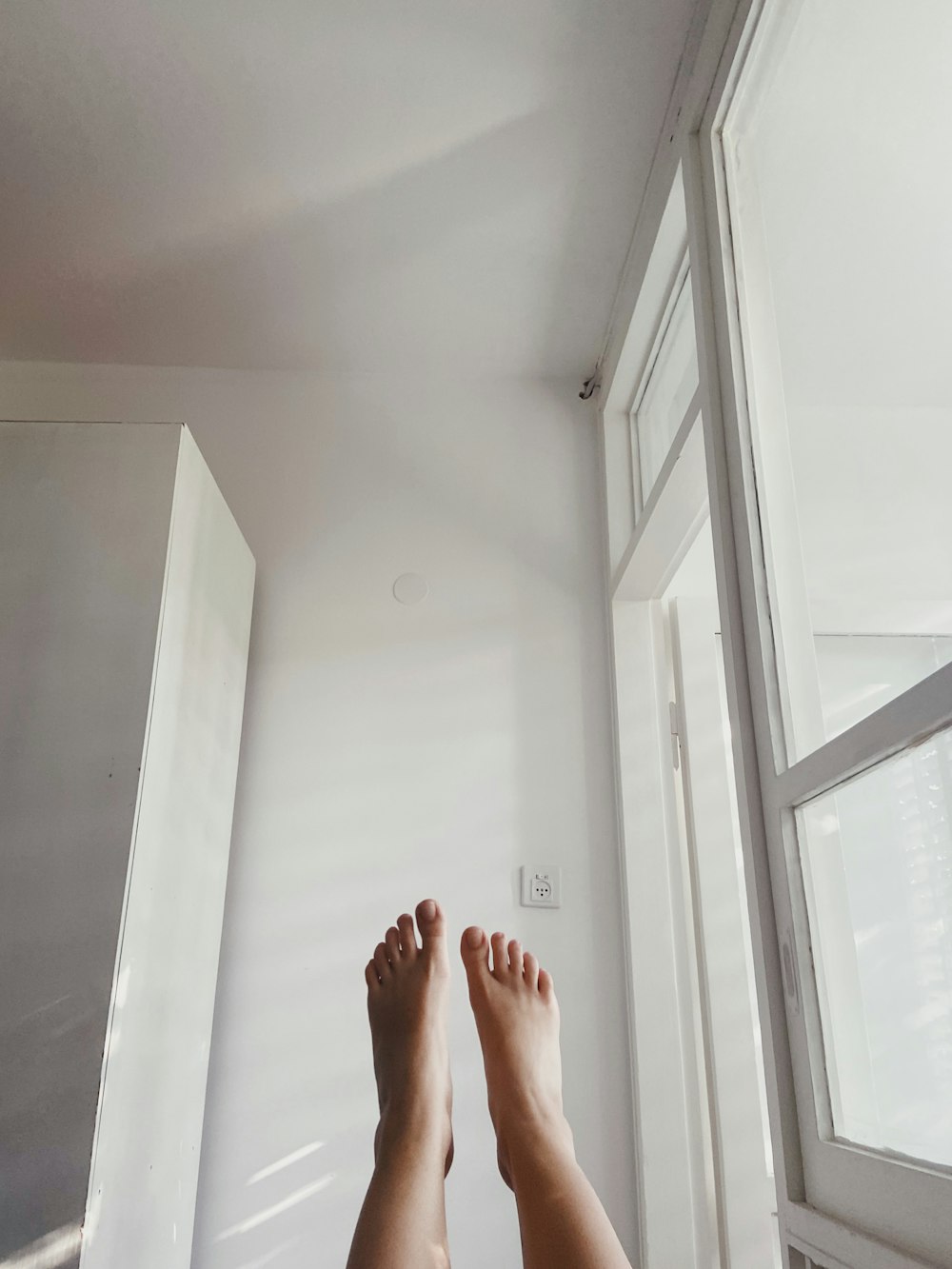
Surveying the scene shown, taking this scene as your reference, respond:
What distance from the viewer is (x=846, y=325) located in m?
1.03

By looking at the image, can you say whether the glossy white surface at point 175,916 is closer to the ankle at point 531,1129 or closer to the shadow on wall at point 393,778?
the shadow on wall at point 393,778

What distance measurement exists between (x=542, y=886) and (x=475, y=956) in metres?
0.42

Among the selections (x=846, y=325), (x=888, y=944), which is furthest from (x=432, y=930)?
(x=846, y=325)

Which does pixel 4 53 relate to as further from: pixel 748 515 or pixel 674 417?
pixel 748 515

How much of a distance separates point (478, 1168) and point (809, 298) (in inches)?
60.1

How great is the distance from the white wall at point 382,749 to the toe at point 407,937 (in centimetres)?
32

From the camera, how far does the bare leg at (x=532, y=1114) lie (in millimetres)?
943

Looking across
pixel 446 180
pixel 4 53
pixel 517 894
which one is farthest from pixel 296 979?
pixel 4 53

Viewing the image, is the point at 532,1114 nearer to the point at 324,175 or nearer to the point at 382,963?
the point at 382,963

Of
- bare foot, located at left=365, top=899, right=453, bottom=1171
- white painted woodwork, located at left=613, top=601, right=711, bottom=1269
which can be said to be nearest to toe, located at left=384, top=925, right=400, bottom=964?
bare foot, located at left=365, top=899, right=453, bottom=1171

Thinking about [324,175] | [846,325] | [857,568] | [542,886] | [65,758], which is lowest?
[542,886]

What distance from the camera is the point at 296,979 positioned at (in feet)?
5.71

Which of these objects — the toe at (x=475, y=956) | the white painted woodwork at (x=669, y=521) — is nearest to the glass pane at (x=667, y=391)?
the white painted woodwork at (x=669, y=521)

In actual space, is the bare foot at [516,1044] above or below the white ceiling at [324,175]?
below
